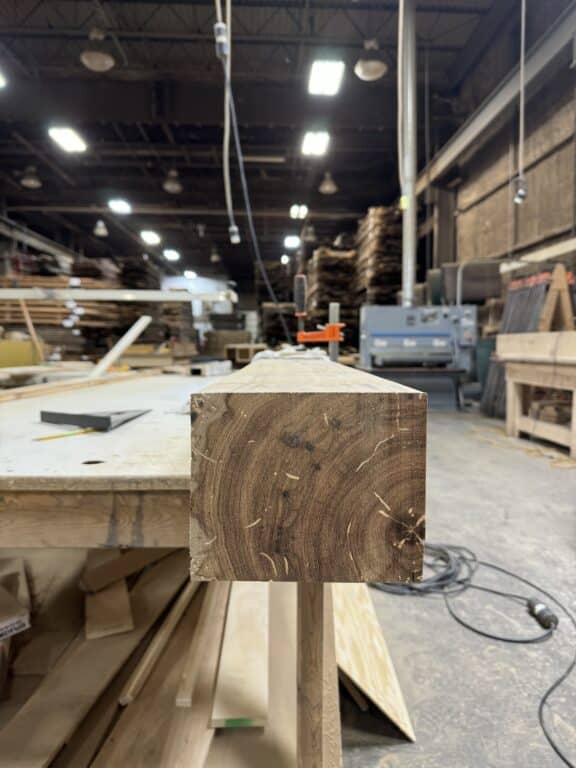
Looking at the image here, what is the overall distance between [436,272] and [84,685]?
6.56 meters

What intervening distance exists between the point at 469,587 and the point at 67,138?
8.29 meters

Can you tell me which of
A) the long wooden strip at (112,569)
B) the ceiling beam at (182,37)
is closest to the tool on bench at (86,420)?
the long wooden strip at (112,569)

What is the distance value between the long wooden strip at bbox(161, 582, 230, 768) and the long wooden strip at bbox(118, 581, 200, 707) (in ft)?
0.40

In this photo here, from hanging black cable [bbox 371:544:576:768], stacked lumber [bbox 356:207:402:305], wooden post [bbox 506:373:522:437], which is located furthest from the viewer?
stacked lumber [bbox 356:207:402:305]

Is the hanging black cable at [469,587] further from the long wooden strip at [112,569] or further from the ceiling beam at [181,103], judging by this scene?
the ceiling beam at [181,103]

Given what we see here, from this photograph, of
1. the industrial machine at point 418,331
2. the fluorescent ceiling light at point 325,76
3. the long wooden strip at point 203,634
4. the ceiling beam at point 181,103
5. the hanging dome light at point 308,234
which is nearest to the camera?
the long wooden strip at point 203,634

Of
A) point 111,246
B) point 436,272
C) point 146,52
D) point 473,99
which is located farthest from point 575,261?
point 111,246

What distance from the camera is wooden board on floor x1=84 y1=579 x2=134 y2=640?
1217 millimetres

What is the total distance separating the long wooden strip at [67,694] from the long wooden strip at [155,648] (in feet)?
0.15

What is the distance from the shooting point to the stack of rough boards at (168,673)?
3.01ft

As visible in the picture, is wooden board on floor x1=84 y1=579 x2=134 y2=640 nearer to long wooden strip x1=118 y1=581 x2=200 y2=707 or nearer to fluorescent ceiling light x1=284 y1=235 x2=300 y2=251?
long wooden strip x1=118 y1=581 x2=200 y2=707

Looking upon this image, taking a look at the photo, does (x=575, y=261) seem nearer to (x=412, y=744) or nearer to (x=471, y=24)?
(x=471, y=24)

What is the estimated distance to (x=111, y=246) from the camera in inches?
641

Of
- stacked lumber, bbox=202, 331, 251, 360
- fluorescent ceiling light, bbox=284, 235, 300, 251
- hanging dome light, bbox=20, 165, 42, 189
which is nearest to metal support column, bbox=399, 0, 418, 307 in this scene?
stacked lumber, bbox=202, 331, 251, 360
